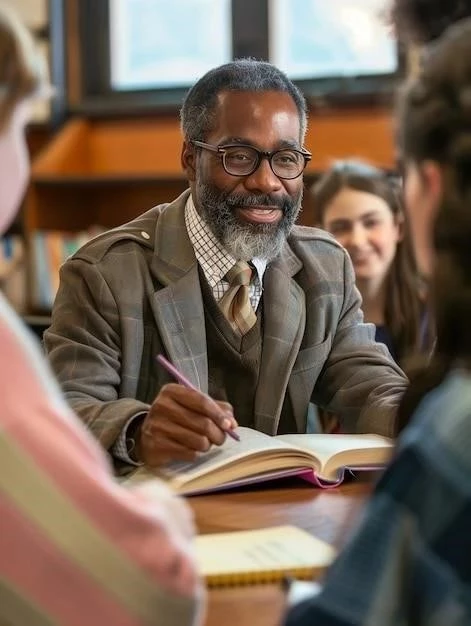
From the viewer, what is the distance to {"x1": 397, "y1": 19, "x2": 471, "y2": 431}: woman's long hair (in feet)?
2.61

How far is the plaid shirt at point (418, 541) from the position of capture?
745 millimetres

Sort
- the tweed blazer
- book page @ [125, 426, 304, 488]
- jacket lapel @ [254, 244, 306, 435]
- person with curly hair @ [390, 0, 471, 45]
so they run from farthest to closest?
1. jacket lapel @ [254, 244, 306, 435]
2. the tweed blazer
3. book page @ [125, 426, 304, 488]
4. person with curly hair @ [390, 0, 471, 45]

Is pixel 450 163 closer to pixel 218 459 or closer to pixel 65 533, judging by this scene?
pixel 65 533

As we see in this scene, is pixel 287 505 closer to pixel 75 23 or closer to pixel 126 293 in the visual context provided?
pixel 126 293

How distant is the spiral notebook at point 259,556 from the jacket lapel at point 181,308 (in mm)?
621

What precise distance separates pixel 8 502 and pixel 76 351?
108 cm

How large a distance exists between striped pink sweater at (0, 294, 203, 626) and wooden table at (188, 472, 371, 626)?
30 centimetres

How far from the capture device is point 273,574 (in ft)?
3.79

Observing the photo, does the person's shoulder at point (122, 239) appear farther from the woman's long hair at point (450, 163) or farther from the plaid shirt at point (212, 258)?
the woman's long hair at point (450, 163)

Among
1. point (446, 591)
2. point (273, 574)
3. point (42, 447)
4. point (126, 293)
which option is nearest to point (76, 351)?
point (126, 293)

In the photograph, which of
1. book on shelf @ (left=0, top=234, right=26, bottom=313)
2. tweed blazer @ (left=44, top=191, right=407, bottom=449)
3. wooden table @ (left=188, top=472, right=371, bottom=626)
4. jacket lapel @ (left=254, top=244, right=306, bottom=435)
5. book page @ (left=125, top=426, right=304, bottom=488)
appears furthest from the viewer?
book on shelf @ (left=0, top=234, right=26, bottom=313)

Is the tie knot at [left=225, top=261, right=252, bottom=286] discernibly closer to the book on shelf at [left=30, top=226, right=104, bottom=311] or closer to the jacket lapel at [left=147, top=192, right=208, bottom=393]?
the jacket lapel at [left=147, top=192, right=208, bottom=393]

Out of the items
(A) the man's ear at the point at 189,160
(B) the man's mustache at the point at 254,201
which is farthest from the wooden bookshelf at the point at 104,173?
(B) the man's mustache at the point at 254,201

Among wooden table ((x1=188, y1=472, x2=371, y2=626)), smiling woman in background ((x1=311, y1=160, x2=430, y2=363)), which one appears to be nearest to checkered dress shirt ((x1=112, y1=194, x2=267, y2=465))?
wooden table ((x1=188, y1=472, x2=371, y2=626))
